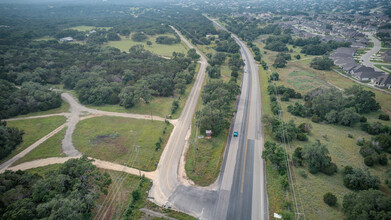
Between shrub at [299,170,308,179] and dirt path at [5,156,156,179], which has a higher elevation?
shrub at [299,170,308,179]

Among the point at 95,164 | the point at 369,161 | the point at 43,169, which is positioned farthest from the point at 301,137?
the point at 43,169

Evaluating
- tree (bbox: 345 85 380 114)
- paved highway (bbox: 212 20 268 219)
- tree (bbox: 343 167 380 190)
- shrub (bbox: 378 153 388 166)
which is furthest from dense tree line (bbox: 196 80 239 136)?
tree (bbox: 345 85 380 114)

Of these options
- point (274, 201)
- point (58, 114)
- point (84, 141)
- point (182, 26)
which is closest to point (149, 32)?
point (182, 26)

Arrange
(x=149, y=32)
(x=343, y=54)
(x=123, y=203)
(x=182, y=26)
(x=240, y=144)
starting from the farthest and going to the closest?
(x=182, y=26)
(x=149, y=32)
(x=343, y=54)
(x=240, y=144)
(x=123, y=203)

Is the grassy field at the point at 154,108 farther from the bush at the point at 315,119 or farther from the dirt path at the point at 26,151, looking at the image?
the bush at the point at 315,119

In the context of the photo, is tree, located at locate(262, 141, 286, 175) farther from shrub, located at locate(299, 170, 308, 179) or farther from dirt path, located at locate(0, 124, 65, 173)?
dirt path, located at locate(0, 124, 65, 173)

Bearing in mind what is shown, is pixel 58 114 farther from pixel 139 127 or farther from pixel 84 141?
pixel 139 127
